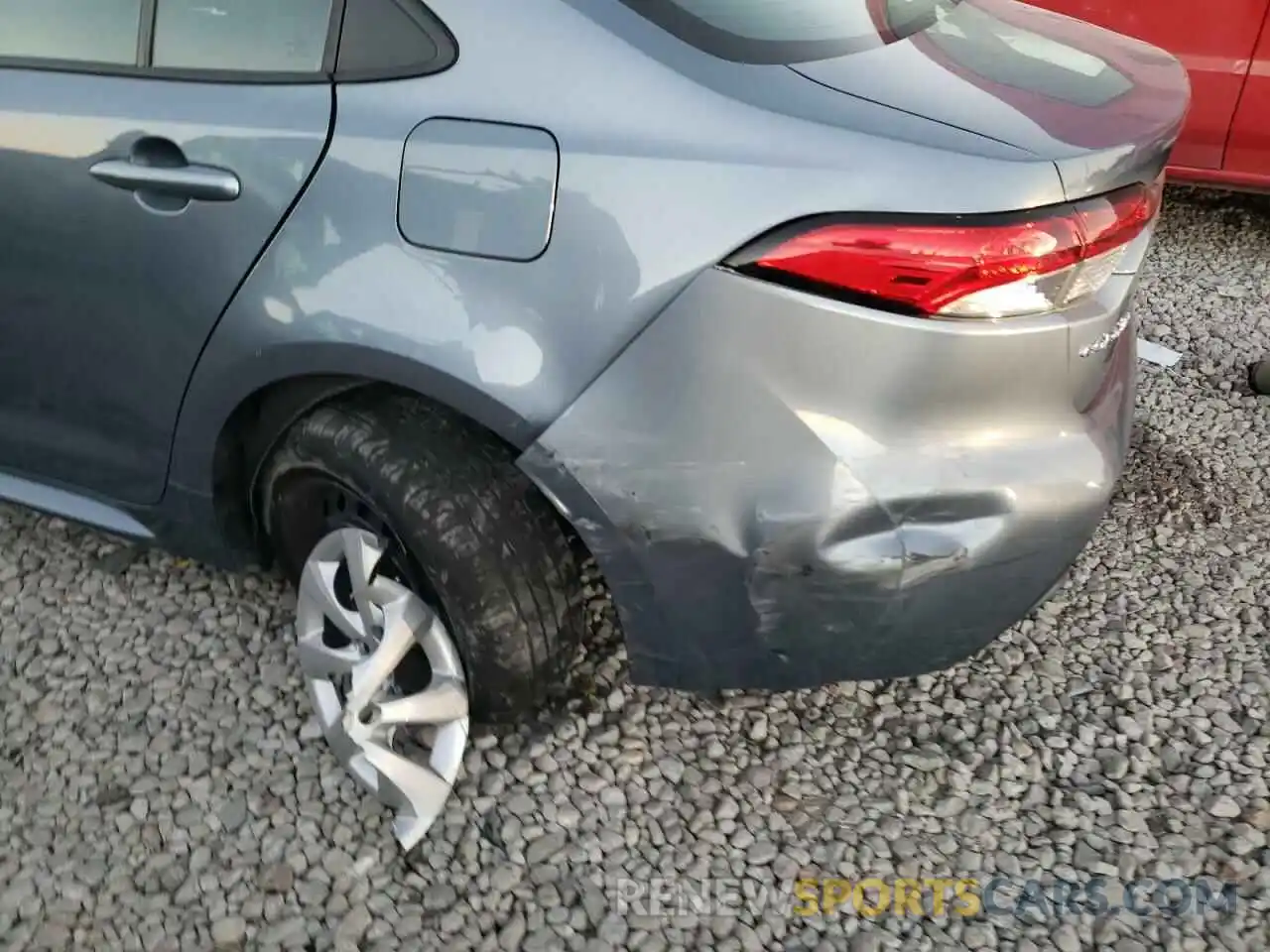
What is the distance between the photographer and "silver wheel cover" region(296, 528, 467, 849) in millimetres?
1940

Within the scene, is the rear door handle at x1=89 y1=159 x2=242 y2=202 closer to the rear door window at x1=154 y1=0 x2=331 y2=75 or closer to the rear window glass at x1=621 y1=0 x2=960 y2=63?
the rear door window at x1=154 y1=0 x2=331 y2=75

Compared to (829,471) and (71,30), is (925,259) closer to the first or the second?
(829,471)

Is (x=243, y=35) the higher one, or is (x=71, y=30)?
(x=243, y=35)

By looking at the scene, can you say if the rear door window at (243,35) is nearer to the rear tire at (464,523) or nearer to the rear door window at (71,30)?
the rear door window at (71,30)

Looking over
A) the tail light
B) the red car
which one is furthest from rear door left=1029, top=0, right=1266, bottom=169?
the tail light

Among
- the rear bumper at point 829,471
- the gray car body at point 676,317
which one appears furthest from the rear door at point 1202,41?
the rear bumper at point 829,471

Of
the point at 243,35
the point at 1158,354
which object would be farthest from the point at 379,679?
the point at 1158,354

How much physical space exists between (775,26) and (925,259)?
1.48 ft

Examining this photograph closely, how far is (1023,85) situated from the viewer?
5.62 ft

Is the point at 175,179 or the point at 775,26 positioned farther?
the point at 175,179

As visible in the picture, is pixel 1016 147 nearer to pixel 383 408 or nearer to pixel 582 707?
pixel 383 408

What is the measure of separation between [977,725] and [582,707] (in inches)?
32.5

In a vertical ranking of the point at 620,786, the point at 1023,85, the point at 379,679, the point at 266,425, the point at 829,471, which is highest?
the point at 1023,85

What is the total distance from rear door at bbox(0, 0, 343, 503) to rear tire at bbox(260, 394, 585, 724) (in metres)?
0.31
